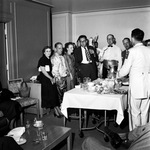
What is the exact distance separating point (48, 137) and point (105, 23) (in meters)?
4.97

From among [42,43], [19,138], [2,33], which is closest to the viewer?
[19,138]

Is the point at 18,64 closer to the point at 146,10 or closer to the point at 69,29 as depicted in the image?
the point at 69,29

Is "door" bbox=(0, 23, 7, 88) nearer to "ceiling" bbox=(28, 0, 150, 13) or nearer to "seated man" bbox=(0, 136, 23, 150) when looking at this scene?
"ceiling" bbox=(28, 0, 150, 13)

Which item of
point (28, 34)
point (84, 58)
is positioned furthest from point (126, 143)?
point (28, 34)

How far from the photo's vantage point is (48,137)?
2535 millimetres

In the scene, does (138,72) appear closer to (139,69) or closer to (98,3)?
(139,69)

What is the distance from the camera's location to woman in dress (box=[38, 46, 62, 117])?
4.44 metres

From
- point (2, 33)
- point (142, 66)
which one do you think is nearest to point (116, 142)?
point (142, 66)

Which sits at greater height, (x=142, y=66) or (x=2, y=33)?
(x=2, y=33)

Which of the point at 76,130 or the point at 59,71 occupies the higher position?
the point at 59,71

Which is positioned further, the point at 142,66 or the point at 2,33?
the point at 2,33

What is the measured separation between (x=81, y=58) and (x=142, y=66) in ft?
6.84

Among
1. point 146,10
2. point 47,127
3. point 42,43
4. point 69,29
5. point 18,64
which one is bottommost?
point 47,127

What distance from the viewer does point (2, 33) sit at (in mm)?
4480
